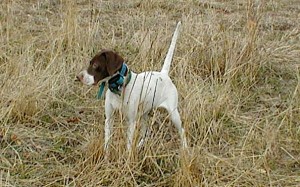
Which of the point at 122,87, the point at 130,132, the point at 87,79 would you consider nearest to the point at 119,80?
the point at 122,87

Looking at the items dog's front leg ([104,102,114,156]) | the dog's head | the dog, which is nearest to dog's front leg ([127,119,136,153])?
the dog

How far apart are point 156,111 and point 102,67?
1.55 feet

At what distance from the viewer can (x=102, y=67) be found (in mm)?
3178

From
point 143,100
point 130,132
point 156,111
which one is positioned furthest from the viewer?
point 156,111

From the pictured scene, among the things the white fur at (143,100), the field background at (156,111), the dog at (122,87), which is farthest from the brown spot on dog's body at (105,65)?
the field background at (156,111)

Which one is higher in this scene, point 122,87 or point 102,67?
point 102,67

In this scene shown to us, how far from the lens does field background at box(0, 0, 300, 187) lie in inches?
122

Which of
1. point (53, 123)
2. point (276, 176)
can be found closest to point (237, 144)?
point (276, 176)

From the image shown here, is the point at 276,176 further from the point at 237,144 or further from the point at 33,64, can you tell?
the point at 33,64

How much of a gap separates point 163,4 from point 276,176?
12.0ft

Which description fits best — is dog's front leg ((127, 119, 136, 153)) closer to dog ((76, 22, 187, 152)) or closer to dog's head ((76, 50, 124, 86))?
dog ((76, 22, 187, 152))

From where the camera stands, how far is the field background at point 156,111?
3111mm

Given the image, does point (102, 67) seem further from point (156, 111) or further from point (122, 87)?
point (156, 111)

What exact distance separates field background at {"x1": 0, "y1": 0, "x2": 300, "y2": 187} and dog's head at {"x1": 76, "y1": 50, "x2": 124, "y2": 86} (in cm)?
28
